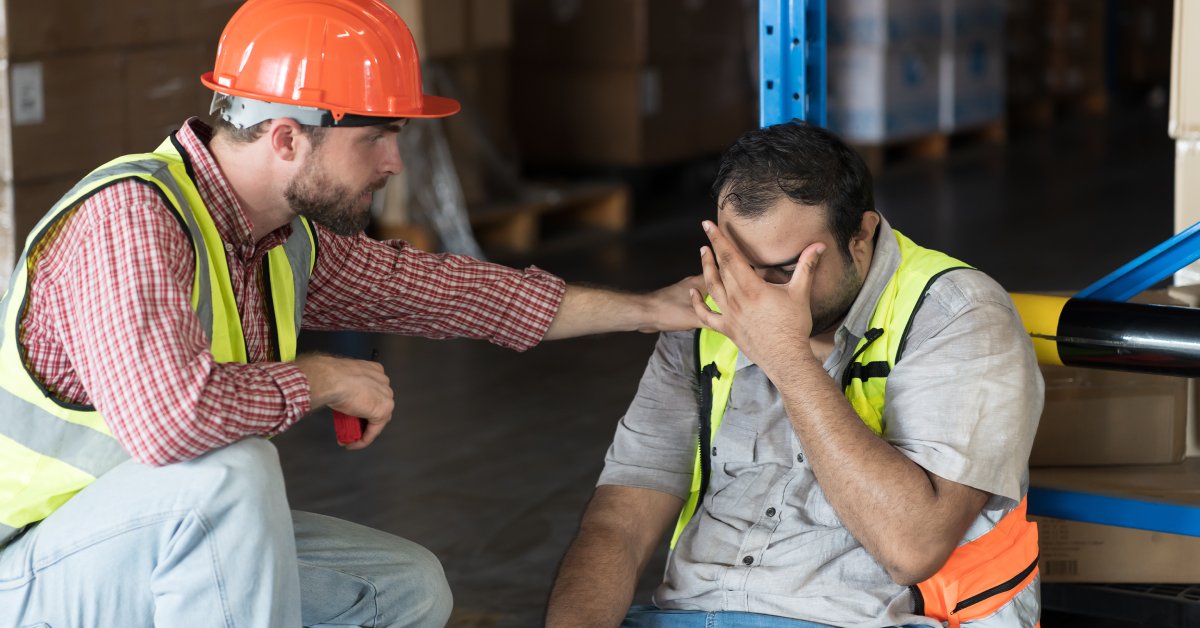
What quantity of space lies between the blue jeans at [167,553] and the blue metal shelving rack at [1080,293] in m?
1.34

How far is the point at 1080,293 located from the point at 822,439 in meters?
0.88

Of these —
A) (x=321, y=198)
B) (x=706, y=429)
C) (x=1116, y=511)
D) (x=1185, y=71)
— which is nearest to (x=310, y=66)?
(x=321, y=198)

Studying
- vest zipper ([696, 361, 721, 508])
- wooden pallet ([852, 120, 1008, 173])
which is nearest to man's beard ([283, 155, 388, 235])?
vest zipper ([696, 361, 721, 508])

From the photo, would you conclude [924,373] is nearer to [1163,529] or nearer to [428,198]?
[1163,529]

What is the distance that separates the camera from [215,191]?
8.04 ft

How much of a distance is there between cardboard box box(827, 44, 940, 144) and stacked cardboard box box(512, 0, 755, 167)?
1.16m

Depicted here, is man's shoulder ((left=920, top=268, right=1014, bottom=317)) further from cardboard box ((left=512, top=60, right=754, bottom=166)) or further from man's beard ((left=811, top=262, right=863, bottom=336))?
cardboard box ((left=512, top=60, right=754, bottom=166))

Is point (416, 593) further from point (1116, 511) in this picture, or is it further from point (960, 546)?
point (1116, 511)

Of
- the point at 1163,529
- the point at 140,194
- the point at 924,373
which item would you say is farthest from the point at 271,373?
the point at 1163,529

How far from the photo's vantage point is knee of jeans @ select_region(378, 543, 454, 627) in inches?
108

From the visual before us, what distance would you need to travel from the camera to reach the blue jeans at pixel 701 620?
2457 mm

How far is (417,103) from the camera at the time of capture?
8.34 ft

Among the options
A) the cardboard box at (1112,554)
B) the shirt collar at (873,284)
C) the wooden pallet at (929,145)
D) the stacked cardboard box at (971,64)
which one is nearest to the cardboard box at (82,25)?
the shirt collar at (873,284)

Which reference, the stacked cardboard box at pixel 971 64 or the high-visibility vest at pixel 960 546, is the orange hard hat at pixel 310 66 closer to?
the high-visibility vest at pixel 960 546
